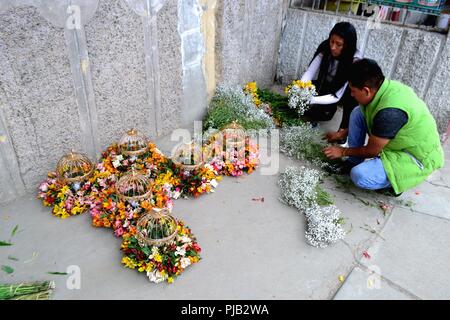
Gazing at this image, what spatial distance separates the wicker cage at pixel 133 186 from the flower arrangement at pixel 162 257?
0.44 meters

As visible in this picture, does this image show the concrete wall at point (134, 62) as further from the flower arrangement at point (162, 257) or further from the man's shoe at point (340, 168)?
the man's shoe at point (340, 168)

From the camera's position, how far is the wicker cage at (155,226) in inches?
103

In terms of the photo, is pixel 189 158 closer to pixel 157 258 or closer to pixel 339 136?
pixel 157 258

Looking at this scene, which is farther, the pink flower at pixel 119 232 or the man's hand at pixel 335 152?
the man's hand at pixel 335 152

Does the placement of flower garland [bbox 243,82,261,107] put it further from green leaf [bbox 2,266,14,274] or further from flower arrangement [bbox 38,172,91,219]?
green leaf [bbox 2,266,14,274]

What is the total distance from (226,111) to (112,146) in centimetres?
147

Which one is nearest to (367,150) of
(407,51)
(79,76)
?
(407,51)

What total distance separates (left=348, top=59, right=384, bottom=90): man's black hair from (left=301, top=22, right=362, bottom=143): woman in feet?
3.49

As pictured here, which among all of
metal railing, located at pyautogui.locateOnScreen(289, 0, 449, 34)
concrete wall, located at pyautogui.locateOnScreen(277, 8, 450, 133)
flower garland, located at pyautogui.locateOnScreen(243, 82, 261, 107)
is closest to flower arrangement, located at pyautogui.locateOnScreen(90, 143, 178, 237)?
flower garland, located at pyautogui.locateOnScreen(243, 82, 261, 107)

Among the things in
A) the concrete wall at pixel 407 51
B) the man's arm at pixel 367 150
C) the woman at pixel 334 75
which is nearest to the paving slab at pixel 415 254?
the man's arm at pixel 367 150

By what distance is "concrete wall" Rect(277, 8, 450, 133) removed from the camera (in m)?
4.35

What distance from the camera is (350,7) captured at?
4922 millimetres
